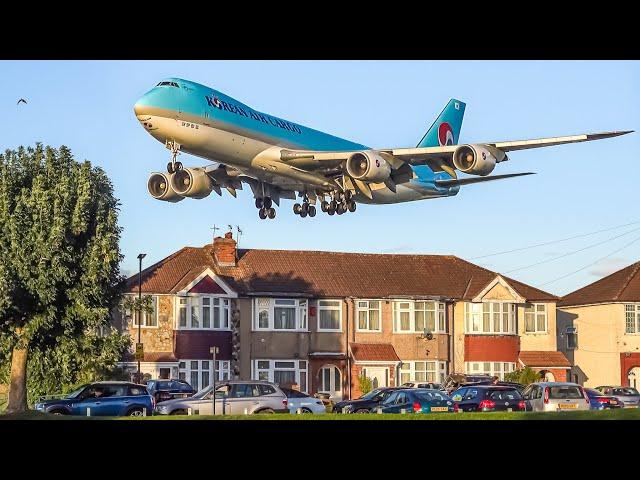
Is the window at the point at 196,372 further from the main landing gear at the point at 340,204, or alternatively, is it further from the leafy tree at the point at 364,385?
the main landing gear at the point at 340,204

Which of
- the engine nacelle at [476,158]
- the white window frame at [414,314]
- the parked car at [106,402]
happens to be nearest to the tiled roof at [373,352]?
the white window frame at [414,314]

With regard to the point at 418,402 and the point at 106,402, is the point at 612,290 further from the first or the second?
the point at 106,402

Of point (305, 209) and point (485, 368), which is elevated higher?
point (305, 209)

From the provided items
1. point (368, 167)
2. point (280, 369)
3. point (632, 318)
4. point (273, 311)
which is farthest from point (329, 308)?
point (368, 167)

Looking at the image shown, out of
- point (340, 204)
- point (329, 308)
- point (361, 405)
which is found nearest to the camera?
point (361, 405)
